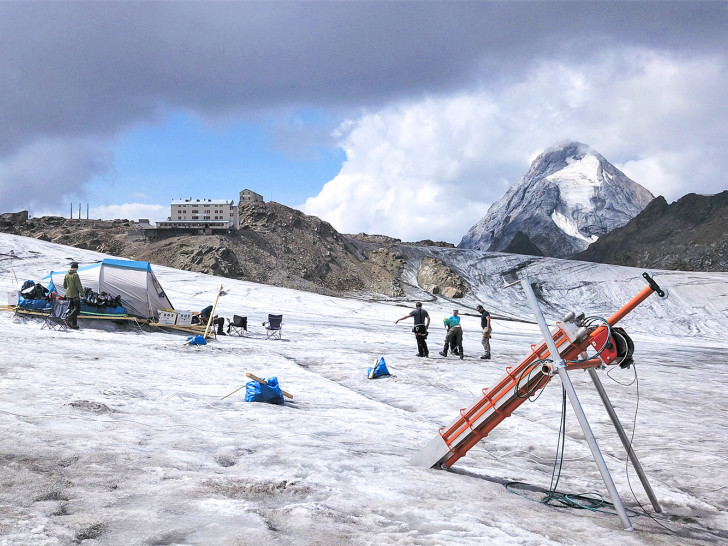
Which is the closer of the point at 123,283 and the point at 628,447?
the point at 628,447

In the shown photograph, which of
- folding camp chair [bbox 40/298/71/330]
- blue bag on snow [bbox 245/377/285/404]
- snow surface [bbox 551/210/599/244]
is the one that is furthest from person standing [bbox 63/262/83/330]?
snow surface [bbox 551/210/599/244]

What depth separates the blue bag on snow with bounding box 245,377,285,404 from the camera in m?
10.6

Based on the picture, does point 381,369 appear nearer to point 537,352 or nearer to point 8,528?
point 537,352

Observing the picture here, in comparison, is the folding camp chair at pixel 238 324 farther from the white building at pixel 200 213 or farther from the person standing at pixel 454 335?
the white building at pixel 200 213

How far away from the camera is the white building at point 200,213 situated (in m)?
81.8

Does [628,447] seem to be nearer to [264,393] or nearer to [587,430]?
[587,430]

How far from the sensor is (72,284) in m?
18.3

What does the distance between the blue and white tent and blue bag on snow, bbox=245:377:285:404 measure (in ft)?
40.9

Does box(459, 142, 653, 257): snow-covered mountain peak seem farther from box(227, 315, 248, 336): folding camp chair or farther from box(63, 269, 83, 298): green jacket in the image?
box(63, 269, 83, 298): green jacket

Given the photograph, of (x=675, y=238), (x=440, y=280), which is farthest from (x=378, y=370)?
(x=675, y=238)

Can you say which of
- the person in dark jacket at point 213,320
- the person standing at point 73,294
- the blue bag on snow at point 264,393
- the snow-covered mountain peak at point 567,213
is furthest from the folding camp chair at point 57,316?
the snow-covered mountain peak at point 567,213

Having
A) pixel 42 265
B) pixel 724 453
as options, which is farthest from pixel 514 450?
pixel 42 265

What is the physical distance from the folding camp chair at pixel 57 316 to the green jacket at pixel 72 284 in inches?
17.5

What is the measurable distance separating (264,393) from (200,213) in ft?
287
